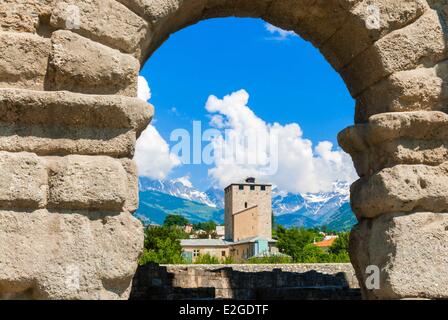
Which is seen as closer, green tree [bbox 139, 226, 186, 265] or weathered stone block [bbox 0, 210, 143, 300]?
weathered stone block [bbox 0, 210, 143, 300]

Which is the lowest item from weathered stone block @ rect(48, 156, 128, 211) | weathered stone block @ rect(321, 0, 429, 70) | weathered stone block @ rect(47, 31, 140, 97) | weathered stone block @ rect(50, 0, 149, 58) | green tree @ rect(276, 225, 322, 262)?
weathered stone block @ rect(48, 156, 128, 211)

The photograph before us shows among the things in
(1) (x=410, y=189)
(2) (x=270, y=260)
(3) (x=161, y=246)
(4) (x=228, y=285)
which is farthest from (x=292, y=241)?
(1) (x=410, y=189)

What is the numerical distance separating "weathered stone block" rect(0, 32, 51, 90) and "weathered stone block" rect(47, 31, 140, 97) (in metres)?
0.07

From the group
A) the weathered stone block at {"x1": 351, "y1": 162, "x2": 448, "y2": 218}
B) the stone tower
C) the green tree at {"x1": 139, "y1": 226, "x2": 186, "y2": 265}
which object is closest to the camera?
the weathered stone block at {"x1": 351, "y1": 162, "x2": 448, "y2": 218}

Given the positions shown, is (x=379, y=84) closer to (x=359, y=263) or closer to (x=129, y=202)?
(x=359, y=263)

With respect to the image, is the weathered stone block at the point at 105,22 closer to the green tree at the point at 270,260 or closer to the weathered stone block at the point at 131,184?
the weathered stone block at the point at 131,184

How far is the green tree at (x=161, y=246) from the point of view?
136 ft

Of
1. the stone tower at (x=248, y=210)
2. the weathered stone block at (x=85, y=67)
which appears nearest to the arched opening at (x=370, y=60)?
the weathered stone block at (x=85, y=67)

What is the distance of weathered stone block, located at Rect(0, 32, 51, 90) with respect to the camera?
3885mm

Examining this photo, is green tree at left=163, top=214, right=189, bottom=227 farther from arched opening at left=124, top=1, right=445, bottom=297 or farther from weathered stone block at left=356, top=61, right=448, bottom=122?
weathered stone block at left=356, top=61, right=448, bottom=122

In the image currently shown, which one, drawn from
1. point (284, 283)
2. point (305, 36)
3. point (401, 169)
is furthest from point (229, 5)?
point (284, 283)

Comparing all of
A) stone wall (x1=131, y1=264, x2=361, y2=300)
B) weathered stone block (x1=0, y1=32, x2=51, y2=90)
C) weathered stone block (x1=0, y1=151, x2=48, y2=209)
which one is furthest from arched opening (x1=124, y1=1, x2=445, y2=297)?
stone wall (x1=131, y1=264, x2=361, y2=300)

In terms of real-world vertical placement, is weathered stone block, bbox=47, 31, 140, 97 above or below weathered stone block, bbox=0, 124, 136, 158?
above

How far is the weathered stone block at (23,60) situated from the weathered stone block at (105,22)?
0.22 meters
